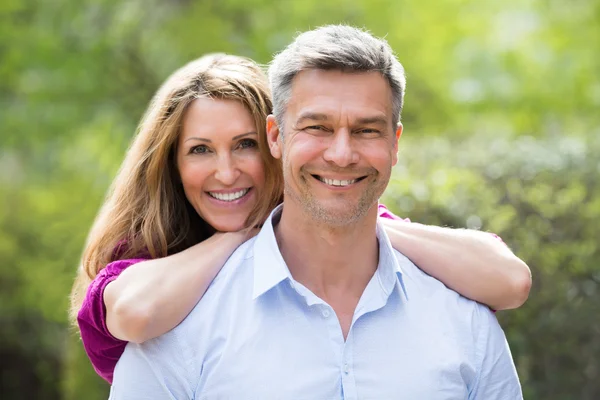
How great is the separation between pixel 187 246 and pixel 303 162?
793 millimetres

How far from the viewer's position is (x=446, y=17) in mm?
8594

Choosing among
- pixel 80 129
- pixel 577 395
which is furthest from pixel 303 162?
pixel 80 129

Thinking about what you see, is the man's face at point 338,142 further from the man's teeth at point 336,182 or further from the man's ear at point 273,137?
the man's ear at point 273,137

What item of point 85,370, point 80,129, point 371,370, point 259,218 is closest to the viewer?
point 371,370

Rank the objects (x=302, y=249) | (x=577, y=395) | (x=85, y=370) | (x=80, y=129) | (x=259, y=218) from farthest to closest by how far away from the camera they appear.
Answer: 1. (x=80, y=129)
2. (x=85, y=370)
3. (x=577, y=395)
4. (x=259, y=218)
5. (x=302, y=249)

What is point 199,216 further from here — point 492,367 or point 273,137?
point 492,367

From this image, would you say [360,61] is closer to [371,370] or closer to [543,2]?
[371,370]

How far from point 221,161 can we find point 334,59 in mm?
659

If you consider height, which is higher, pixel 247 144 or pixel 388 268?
pixel 247 144

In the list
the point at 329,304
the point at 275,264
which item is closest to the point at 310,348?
the point at 329,304

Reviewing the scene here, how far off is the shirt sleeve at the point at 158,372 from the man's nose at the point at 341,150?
2.34 feet

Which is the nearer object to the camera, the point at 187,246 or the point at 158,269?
the point at 158,269

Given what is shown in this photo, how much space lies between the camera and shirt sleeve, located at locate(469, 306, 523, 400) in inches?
117

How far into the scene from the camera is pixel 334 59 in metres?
2.86
